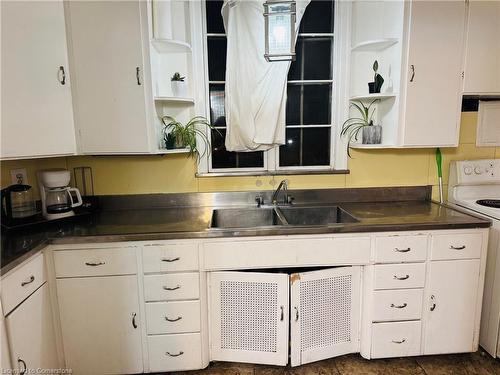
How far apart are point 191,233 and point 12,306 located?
0.80 metres

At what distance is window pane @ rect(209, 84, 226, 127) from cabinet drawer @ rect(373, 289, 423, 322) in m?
1.45

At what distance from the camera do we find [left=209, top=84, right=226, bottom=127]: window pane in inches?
87.0

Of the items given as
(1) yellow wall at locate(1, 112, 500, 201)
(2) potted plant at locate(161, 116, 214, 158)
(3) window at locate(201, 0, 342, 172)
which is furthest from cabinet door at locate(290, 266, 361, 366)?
(2) potted plant at locate(161, 116, 214, 158)

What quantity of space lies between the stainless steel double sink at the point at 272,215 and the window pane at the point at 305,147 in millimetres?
351

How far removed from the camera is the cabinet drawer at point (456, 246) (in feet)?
5.81

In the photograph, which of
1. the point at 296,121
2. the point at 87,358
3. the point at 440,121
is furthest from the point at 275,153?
the point at 87,358

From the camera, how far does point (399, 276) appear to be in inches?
70.5

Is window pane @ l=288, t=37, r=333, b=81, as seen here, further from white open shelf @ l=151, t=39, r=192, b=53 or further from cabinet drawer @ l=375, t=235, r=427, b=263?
cabinet drawer @ l=375, t=235, r=427, b=263

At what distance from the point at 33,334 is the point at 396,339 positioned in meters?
1.87

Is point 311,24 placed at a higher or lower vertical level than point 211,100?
higher

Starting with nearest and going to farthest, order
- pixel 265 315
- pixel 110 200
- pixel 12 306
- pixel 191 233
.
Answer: pixel 12 306 < pixel 191 233 < pixel 265 315 < pixel 110 200

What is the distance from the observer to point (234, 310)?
1.79m

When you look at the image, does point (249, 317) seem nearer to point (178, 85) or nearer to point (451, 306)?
point (451, 306)

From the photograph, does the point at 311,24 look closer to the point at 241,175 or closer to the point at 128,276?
the point at 241,175
